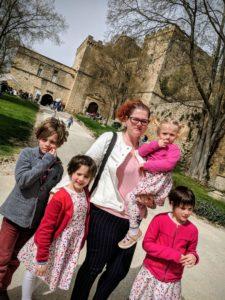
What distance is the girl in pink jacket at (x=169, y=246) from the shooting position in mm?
2951

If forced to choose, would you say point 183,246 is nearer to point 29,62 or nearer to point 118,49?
point 118,49

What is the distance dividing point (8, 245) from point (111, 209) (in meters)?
0.96

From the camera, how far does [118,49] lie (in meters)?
34.7

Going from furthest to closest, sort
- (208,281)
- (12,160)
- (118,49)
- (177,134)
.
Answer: (118,49)
(12,160)
(208,281)
(177,134)

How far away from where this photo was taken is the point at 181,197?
2973 mm

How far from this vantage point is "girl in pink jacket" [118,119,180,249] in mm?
2727

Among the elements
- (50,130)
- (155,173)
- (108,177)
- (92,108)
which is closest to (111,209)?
(108,177)

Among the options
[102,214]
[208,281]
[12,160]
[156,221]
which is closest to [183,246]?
[156,221]

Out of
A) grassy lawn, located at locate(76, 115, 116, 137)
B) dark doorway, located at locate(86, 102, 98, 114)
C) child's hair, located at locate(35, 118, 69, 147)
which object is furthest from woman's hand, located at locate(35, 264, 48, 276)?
dark doorway, located at locate(86, 102, 98, 114)

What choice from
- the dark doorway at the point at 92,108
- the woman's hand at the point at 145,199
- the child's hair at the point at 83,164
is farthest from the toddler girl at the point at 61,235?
the dark doorway at the point at 92,108

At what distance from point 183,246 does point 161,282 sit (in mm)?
390

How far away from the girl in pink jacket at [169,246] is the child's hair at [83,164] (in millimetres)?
804

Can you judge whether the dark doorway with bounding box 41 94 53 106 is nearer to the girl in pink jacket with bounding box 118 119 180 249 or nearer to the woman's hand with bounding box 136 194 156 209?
the girl in pink jacket with bounding box 118 119 180 249

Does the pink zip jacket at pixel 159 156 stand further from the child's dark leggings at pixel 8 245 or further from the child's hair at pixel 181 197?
the child's dark leggings at pixel 8 245
